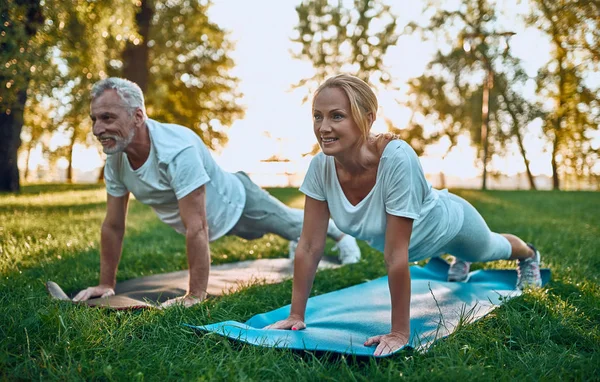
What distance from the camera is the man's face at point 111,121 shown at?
3.73m

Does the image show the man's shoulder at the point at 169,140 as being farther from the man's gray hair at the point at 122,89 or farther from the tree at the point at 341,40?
the tree at the point at 341,40

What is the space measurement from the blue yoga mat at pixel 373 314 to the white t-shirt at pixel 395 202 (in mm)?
391

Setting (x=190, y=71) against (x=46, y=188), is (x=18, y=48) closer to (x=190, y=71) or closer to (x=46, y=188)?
(x=46, y=188)

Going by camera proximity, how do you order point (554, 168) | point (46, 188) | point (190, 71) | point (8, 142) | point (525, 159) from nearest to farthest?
point (8, 142)
point (46, 188)
point (190, 71)
point (554, 168)
point (525, 159)

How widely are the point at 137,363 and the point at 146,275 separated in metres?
2.58

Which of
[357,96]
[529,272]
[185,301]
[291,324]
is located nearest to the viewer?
[357,96]

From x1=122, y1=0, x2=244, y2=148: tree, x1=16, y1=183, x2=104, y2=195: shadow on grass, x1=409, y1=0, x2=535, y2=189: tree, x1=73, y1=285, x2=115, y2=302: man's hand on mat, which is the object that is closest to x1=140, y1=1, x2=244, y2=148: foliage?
x1=122, y1=0, x2=244, y2=148: tree

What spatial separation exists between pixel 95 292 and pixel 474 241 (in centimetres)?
264

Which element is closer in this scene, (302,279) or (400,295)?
(400,295)

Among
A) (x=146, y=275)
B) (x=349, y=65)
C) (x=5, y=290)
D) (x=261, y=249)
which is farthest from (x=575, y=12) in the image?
(x=349, y=65)

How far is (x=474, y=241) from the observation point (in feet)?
11.8

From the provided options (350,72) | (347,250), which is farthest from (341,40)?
(347,250)

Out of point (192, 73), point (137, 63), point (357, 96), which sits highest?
point (192, 73)

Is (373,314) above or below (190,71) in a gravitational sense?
below
